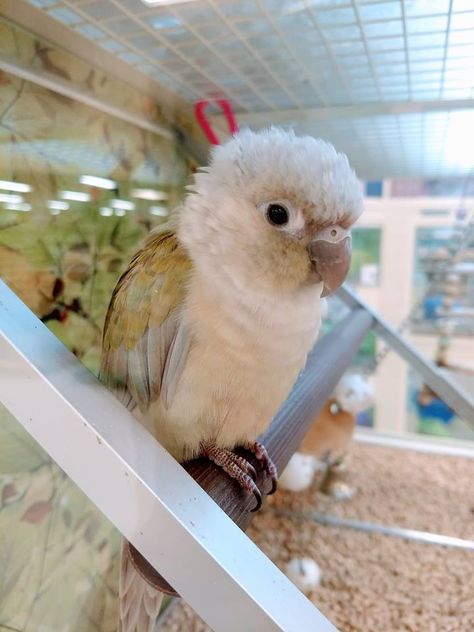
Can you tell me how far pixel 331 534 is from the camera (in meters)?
1.31

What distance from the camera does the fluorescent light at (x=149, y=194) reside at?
1.01 m

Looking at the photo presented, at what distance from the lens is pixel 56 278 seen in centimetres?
80

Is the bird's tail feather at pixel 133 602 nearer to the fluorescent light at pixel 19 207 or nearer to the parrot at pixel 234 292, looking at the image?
the parrot at pixel 234 292

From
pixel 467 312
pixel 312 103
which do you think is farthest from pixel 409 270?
pixel 312 103

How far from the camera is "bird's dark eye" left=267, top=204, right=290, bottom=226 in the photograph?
1.79 ft

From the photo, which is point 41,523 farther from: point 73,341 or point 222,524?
point 222,524

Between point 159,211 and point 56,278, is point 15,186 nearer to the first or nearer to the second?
point 56,278

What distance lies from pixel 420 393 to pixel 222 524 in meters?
1.61

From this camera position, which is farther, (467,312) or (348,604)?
(467,312)

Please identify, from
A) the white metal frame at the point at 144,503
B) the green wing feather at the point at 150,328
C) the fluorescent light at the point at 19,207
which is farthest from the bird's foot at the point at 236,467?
the fluorescent light at the point at 19,207

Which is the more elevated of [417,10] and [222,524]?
[417,10]

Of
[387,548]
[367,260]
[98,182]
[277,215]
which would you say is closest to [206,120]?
[98,182]

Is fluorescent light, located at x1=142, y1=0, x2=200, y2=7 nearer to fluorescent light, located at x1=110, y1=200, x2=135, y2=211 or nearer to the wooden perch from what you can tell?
fluorescent light, located at x1=110, y1=200, x2=135, y2=211

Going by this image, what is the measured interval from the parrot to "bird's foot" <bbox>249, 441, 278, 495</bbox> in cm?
6
